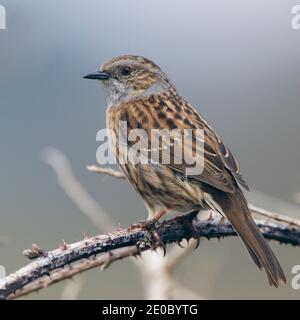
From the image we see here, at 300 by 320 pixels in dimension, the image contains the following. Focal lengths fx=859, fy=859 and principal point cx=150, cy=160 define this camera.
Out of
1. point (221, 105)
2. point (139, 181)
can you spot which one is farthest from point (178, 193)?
point (221, 105)

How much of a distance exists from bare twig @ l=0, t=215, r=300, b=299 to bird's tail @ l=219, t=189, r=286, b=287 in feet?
0.25

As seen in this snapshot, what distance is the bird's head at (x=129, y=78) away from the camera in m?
5.59

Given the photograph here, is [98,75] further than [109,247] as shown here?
Yes

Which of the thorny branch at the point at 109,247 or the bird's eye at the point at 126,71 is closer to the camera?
the thorny branch at the point at 109,247

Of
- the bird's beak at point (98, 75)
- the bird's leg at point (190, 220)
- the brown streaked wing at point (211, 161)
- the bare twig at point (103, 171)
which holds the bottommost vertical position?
the bird's leg at point (190, 220)

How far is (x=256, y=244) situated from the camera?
4688mm

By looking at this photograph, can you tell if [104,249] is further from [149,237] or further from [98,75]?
[98,75]

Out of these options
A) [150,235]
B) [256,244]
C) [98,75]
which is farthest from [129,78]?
[256,244]

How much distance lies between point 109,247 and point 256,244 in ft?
2.90

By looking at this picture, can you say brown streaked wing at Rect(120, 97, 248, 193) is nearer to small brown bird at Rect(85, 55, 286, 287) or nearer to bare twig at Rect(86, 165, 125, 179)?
small brown bird at Rect(85, 55, 286, 287)

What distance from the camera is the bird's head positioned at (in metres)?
5.59

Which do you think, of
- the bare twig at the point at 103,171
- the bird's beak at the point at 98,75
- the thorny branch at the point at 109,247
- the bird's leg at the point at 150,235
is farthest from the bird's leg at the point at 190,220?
the bird's beak at the point at 98,75

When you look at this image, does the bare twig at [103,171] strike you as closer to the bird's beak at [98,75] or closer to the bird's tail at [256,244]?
the bird's tail at [256,244]
